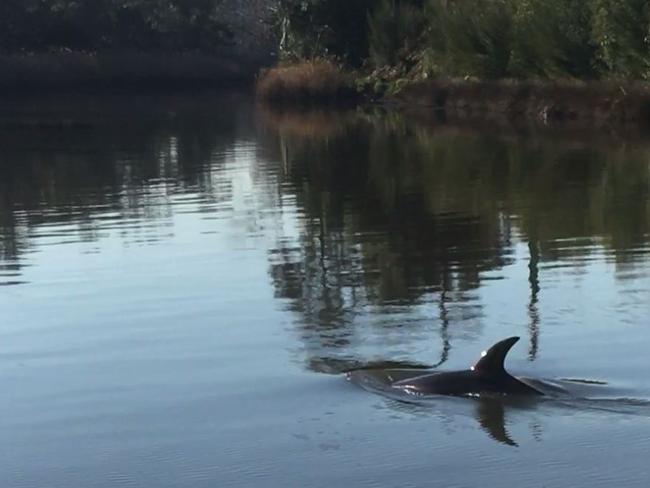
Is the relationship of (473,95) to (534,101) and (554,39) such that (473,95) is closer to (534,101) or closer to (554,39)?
(534,101)

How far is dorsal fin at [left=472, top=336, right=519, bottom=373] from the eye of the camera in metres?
8.75

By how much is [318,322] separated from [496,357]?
10.4 ft

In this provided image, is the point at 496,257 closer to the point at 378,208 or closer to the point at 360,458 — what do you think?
the point at 378,208

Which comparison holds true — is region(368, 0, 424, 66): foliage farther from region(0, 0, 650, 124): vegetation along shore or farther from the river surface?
the river surface

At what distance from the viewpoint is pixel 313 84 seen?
1950 inches

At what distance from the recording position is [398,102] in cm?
4669

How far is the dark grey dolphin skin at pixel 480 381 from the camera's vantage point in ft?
29.3

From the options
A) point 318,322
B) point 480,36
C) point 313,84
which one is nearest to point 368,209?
point 318,322

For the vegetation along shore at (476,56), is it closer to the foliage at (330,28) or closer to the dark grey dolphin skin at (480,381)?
the foliage at (330,28)

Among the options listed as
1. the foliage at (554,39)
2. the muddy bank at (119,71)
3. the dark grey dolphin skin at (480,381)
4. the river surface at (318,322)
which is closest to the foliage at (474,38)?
the foliage at (554,39)

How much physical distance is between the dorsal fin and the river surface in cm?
23

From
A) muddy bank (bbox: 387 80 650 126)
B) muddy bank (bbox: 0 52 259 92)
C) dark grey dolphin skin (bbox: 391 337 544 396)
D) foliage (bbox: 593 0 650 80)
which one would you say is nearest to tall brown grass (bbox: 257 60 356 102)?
muddy bank (bbox: 387 80 650 126)

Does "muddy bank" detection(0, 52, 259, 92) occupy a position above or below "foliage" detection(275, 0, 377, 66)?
below

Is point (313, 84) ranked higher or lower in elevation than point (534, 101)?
higher
